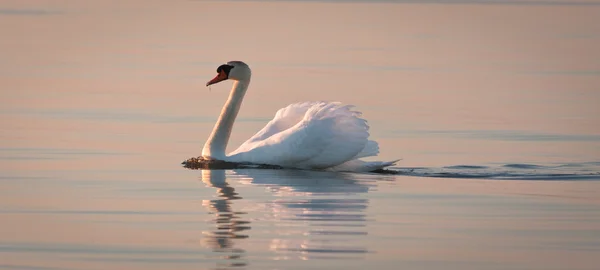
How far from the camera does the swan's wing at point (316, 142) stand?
51.5ft

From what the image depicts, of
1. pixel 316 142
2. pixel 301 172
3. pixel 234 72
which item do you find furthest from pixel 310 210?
pixel 234 72

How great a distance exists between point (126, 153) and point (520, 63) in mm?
14298

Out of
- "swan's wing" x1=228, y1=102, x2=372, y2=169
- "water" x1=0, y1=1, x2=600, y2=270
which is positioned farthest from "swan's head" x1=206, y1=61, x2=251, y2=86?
"swan's wing" x1=228, y1=102, x2=372, y2=169

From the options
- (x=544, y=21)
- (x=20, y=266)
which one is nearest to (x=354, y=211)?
(x=20, y=266)

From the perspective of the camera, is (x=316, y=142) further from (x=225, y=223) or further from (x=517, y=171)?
(x=225, y=223)

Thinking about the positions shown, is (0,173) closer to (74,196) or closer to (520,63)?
(74,196)

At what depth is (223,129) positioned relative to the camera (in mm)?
16781

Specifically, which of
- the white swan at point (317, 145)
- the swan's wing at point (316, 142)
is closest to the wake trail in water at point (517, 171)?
the white swan at point (317, 145)

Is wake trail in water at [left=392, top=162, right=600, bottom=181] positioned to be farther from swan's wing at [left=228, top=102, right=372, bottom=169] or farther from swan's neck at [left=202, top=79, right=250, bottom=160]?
swan's neck at [left=202, top=79, right=250, bottom=160]

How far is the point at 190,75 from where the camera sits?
26391 millimetres

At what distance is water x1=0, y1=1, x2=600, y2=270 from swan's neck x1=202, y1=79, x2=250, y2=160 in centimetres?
43

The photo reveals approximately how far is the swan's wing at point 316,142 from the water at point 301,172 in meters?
0.29

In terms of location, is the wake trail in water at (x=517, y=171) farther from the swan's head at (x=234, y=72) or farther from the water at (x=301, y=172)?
the swan's head at (x=234, y=72)

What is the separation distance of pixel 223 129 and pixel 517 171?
3.15 m
